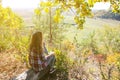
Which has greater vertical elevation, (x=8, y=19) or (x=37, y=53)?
(x=8, y=19)

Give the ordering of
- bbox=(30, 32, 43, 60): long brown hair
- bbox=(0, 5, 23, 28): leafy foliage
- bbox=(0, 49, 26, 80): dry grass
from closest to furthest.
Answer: bbox=(30, 32, 43, 60): long brown hair
bbox=(0, 49, 26, 80): dry grass
bbox=(0, 5, 23, 28): leafy foliage

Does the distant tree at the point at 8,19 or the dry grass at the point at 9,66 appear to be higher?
the distant tree at the point at 8,19

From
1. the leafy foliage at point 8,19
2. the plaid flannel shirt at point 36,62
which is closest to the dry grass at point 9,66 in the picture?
the plaid flannel shirt at point 36,62

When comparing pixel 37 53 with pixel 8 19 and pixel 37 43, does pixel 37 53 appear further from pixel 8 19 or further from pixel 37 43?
pixel 8 19

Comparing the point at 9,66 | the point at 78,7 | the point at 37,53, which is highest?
the point at 78,7

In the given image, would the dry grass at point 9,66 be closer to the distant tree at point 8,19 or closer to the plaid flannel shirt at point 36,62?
the plaid flannel shirt at point 36,62

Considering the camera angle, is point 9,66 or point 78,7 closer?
point 78,7

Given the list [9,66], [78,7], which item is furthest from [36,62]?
[78,7]

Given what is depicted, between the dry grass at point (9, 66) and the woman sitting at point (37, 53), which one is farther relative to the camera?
the dry grass at point (9, 66)

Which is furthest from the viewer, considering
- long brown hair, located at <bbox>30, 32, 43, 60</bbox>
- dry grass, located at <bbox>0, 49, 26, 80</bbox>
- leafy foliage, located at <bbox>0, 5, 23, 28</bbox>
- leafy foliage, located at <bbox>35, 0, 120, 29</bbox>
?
leafy foliage, located at <bbox>0, 5, 23, 28</bbox>

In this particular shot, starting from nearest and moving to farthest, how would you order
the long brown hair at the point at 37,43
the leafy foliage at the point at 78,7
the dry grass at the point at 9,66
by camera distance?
1. the leafy foliage at the point at 78,7
2. the long brown hair at the point at 37,43
3. the dry grass at the point at 9,66

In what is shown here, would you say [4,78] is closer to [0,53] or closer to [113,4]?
[0,53]

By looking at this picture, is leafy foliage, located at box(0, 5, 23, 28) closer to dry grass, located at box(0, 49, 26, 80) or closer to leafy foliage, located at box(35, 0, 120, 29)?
dry grass, located at box(0, 49, 26, 80)

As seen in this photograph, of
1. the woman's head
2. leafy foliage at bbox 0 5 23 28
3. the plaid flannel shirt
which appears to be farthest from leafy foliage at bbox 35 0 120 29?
leafy foliage at bbox 0 5 23 28
